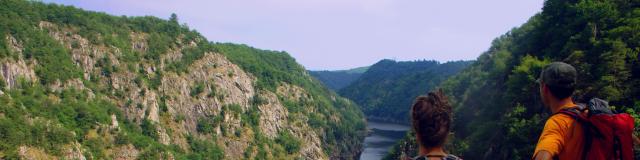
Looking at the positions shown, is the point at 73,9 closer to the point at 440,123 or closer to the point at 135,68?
the point at 135,68

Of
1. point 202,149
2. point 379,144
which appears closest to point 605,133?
point 202,149

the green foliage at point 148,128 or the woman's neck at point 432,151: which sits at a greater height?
the woman's neck at point 432,151

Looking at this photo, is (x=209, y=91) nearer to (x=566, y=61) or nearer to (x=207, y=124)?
(x=207, y=124)

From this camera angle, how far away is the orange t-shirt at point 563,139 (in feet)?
17.4

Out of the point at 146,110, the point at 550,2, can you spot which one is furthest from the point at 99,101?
the point at 550,2

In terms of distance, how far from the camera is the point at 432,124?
544cm

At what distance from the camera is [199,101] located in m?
124

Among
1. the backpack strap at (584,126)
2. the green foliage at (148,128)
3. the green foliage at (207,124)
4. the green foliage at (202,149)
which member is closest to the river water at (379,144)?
the green foliage at (207,124)

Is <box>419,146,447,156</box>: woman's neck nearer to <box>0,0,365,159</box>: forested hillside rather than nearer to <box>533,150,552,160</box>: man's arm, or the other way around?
<box>533,150,552,160</box>: man's arm

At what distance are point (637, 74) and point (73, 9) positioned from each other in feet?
374

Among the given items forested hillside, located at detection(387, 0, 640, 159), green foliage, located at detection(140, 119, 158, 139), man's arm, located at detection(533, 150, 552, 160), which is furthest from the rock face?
man's arm, located at detection(533, 150, 552, 160)

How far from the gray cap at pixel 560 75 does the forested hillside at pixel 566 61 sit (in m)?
32.7

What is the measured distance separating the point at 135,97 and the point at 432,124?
11035 centimetres

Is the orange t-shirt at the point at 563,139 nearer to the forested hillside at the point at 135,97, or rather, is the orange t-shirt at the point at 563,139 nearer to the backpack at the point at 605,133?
the backpack at the point at 605,133
